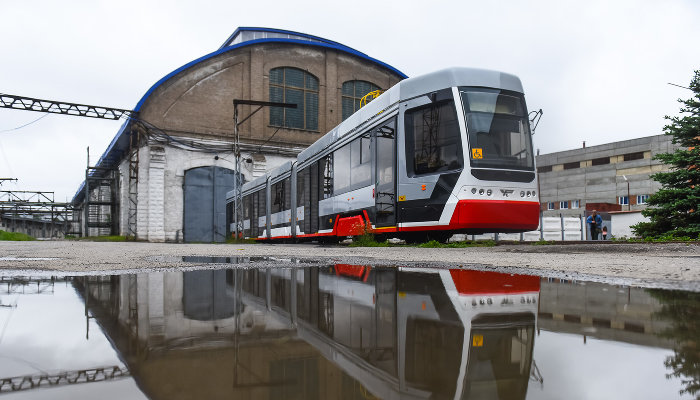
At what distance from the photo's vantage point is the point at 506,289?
2.62 meters

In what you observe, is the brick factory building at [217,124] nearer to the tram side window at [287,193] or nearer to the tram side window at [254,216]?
the tram side window at [254,216]

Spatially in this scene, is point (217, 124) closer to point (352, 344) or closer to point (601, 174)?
point (352, 344)

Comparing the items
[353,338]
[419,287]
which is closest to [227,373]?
[353,338]

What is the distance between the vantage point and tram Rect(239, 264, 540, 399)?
1.02 meters

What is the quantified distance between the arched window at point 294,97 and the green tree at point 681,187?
19249mm

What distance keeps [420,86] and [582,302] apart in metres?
7.98

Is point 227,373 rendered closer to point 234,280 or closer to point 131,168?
point 234,280

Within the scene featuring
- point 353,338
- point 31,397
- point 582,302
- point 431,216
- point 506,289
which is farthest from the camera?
point 431,216

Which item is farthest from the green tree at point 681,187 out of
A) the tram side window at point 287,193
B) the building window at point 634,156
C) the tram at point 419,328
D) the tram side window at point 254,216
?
the building window at point 634,156

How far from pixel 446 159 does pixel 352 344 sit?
790 cm

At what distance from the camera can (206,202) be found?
87.0 feet

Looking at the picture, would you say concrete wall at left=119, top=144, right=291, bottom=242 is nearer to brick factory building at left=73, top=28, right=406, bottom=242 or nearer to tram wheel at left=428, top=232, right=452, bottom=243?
brick factory building at left=73, top=28, right=406, bottom=242

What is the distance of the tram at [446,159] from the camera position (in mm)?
8781

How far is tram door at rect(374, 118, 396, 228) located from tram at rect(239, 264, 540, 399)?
6692 millimetres
